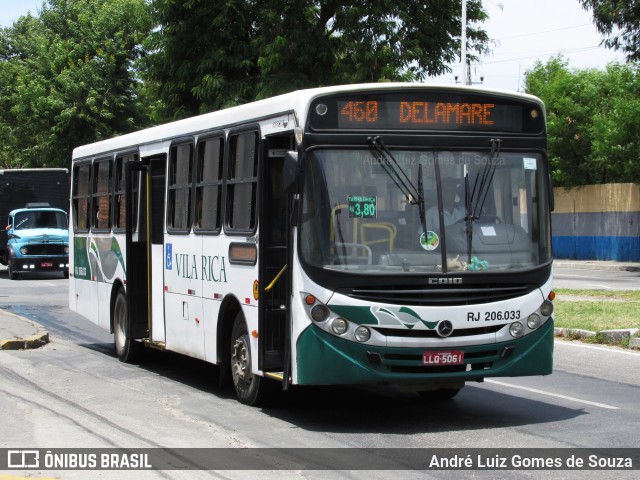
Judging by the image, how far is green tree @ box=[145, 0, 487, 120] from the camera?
31.4m

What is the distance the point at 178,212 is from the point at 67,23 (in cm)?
4609

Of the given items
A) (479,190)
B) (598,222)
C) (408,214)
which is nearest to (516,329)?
(479,190)

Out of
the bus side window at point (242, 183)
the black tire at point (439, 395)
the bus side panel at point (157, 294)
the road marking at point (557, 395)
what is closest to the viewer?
the bus side window at point (242, 183)

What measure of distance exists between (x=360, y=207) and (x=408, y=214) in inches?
16.3

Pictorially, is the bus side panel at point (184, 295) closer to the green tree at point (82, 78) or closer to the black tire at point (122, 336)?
the black tire at point (122, 336)

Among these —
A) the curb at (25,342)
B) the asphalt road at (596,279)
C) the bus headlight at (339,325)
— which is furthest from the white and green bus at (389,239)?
the asphalt road at (596,279)

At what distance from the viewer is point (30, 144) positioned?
62.8 metres

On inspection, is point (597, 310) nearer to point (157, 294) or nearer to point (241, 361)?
point (157, 294)

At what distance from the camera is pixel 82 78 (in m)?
53.2

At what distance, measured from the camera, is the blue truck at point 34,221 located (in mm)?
35469

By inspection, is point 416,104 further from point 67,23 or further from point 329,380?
point 67,23

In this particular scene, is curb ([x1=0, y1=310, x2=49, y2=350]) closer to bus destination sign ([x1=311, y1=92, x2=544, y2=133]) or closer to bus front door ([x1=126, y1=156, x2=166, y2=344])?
bus front door ([x1=126, y1=156, x2=166, y2=344])

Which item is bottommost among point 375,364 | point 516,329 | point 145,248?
point 375,364

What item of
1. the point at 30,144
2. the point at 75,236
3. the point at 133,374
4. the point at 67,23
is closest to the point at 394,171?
the point at 133,374
